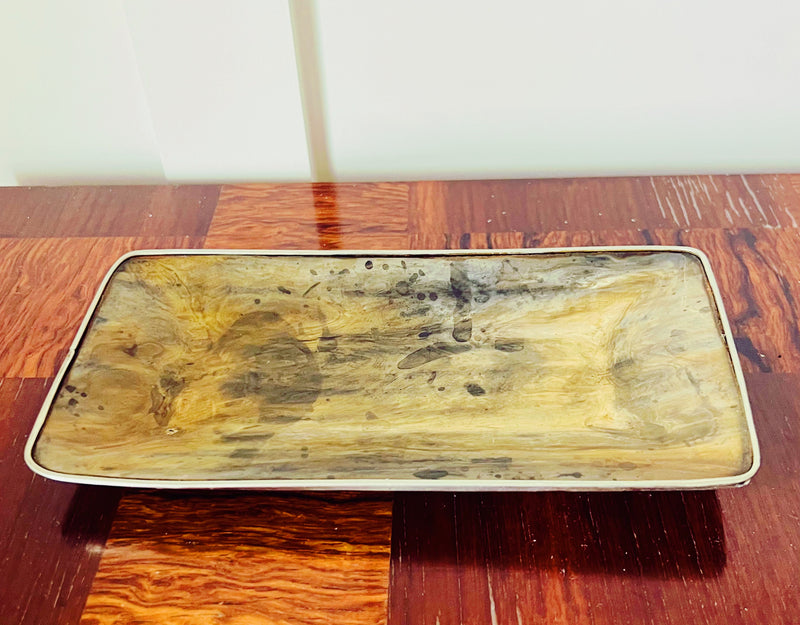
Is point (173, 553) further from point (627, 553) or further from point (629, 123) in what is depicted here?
point (629, 123)

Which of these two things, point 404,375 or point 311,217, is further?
point 311,217

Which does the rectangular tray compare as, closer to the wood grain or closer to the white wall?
the wood grain

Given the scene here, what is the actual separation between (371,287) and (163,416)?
0.23m

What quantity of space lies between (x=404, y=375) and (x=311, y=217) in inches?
10.5

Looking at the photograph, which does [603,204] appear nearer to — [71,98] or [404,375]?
[404,375]

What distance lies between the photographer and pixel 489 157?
3.39ft

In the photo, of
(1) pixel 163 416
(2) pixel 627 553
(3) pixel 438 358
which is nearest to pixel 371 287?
(3) pixel 438 358

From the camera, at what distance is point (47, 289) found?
86cm

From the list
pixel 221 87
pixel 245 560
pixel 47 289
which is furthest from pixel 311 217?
pixel 245 560

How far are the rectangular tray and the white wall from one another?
0.21m

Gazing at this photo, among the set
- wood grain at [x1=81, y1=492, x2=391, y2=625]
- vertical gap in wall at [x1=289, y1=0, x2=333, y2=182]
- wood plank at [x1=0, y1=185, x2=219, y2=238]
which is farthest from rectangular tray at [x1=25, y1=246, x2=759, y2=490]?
vertical gap in wall at [x1=289, y1=0, x2=333, y2=182]

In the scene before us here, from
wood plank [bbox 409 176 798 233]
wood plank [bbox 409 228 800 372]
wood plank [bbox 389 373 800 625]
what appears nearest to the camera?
wood plank [bbox 389 373 800 625]

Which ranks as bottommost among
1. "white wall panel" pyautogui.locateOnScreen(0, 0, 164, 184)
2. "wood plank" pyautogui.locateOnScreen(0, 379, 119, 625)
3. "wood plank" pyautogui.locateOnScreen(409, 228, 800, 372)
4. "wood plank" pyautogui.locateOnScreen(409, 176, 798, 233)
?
"wood plank" pyautogui.locateOnScreen(0, 379, 119, 625)

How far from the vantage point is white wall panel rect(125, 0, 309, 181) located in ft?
2.79
